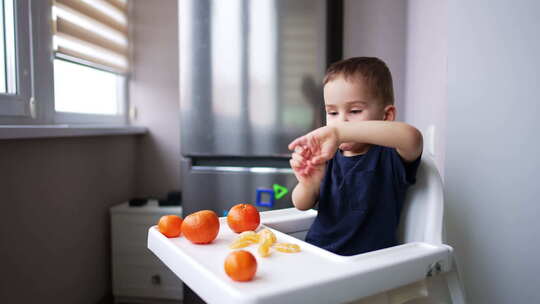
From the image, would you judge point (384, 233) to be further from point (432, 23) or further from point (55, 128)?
point (55, 128)

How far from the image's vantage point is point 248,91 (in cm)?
143

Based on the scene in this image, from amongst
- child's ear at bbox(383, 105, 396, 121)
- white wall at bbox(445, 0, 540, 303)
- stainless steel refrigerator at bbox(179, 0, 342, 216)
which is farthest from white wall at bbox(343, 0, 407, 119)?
child's ear at bbox(383, 105, 396, 121)

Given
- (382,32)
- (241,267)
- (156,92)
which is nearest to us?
(241,267)

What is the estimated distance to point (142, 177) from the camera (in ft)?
6.93

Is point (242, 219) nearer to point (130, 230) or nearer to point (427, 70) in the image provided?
point (427, 70)

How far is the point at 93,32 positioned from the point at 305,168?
149 cm

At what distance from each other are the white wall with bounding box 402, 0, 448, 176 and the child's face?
33 cm

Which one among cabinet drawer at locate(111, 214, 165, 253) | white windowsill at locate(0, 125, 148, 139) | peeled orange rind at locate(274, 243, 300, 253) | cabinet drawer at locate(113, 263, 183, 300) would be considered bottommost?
cabinet drawer at locate(113, 263, 183, 300)

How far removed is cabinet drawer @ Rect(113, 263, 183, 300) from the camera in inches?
69.2

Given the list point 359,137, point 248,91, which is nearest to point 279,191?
point 248,91

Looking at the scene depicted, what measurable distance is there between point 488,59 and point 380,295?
0.73 metres

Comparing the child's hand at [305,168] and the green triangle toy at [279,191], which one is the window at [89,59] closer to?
the green triangle toy at [279,191]

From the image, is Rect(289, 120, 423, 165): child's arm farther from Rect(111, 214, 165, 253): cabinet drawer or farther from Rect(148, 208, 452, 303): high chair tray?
Rect(111, 214, 165, 253): cabinet drawer

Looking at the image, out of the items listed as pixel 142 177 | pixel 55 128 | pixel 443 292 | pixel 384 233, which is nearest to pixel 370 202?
pixel 384 233
